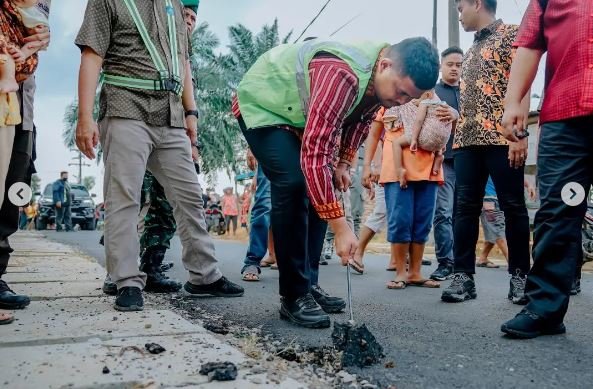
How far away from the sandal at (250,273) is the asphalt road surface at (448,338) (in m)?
0.23

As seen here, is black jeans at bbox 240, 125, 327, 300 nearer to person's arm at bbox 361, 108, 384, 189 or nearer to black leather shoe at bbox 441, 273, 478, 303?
black leather shoe at bbox 441, 273, 478, 303

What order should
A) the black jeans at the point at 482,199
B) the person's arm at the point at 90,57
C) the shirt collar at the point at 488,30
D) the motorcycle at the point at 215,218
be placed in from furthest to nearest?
the motorcycle at the point at 215,218 → the shirt collar at the point at 488,30 → the black jeans at the point at 482,199 → the person's arm at the point at 90,57

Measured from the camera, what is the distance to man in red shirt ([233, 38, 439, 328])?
2348mm

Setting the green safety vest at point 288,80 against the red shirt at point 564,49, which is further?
the green safety vest at point 288,80

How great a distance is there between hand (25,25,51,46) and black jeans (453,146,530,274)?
2565 millimetres

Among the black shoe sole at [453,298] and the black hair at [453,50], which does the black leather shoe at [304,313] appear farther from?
the black hair at [453,50]

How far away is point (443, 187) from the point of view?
5.44 m

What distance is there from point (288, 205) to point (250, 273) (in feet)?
6.52

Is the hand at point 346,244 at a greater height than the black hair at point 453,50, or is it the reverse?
the black hair at point 453,50

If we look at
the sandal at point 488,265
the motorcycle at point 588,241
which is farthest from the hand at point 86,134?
the motorcycle at point 588,241

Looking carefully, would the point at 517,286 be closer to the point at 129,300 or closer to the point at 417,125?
the point at 417,125

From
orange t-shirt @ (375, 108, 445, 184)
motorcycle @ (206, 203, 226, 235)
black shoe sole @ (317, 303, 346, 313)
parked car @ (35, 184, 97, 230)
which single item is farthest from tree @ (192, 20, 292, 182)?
black shoe sole @ (317, 303, 346, 313)

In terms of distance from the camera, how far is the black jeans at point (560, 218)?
2451 mm

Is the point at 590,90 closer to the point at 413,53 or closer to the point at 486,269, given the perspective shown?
the point at 413,53
